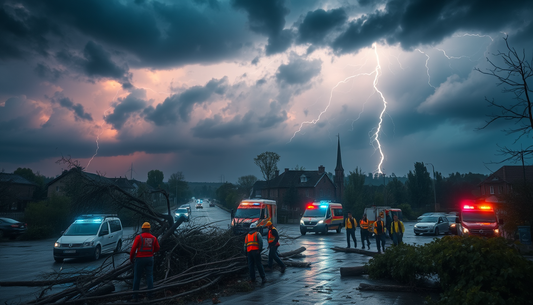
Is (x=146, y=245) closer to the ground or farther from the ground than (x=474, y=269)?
farther from the ground

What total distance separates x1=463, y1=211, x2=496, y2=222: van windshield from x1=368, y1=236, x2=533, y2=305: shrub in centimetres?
1353

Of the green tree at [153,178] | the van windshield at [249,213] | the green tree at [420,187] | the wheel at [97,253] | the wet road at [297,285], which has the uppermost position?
the green tree at [153,178]

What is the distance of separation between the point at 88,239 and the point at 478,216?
1972 centimetres

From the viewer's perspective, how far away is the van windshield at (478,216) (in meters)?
20.2

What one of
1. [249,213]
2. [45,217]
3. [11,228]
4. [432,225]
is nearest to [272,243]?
[249,213]

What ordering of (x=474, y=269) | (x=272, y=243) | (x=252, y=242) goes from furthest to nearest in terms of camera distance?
1. (x=272, y=243)
2. (x=252, y=242)
3. (x=474, y=269)

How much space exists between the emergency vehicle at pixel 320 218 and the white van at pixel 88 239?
47.6 feet

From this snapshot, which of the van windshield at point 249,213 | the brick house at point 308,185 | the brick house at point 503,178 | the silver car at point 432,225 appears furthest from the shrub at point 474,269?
the brick house at point 503,178

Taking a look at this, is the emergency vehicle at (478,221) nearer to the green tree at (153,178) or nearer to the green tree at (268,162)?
the green tree at (268,162)

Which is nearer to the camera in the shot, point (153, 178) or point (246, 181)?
point (246, 181)

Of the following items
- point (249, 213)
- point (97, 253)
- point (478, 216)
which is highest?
point (249, 213)

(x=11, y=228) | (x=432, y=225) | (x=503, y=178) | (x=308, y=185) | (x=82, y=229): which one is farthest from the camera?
(x=308, y=185)

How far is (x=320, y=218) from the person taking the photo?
2828 cm

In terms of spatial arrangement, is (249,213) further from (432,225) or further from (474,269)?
(474,269)
